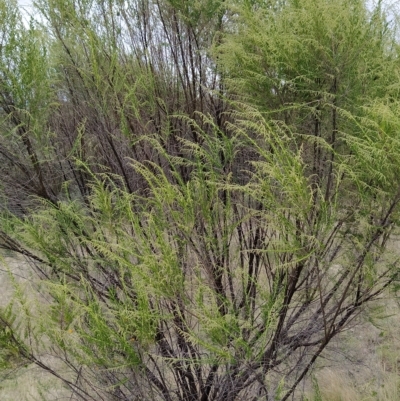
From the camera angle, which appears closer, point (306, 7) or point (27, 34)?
point (306, 7)

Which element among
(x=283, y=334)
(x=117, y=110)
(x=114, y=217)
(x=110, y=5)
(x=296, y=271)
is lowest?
(x=283, y=334)

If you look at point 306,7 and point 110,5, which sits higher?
point 110,5

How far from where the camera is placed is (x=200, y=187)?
2.62m

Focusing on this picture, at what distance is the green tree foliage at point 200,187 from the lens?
2297 mm

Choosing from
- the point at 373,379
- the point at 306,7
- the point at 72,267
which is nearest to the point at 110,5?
the point at 306,7

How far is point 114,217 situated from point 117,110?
2.91 ft

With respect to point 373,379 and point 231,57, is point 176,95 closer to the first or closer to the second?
point 231,57

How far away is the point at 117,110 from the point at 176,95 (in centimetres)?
97

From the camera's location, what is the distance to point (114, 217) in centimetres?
300

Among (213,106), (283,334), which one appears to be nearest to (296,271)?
(283,334)

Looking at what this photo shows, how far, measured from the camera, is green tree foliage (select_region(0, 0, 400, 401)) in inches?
90.4

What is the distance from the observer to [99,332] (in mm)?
2270

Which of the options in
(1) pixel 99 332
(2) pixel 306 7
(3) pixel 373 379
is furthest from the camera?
(3) pixel 373 379

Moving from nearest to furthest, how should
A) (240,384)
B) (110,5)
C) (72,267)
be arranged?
1. (240,384)
2. (72,267)
3. (110,5)
